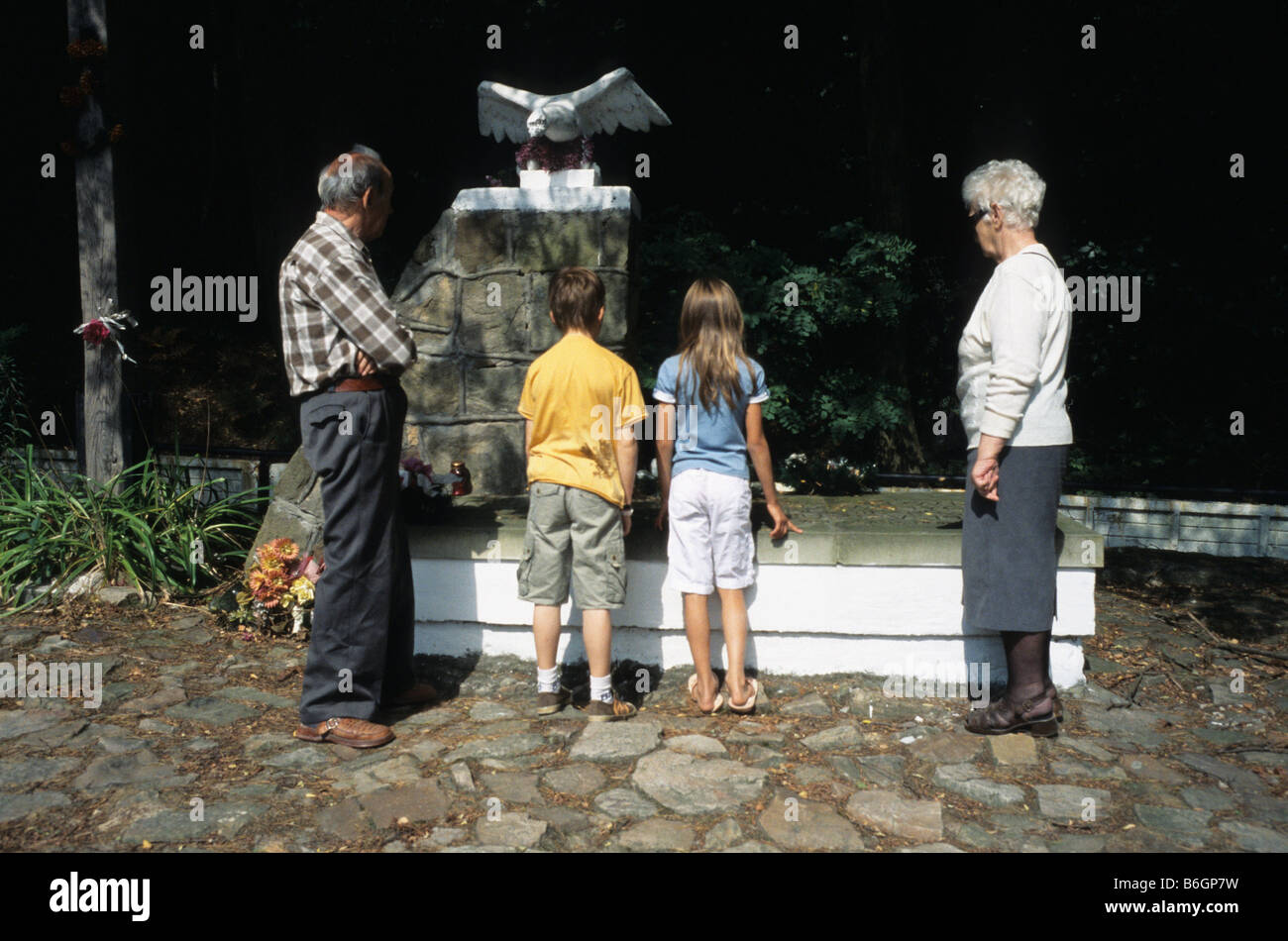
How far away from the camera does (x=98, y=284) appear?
580 centimetres

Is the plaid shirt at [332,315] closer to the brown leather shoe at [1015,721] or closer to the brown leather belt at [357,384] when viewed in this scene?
the brown leather belt at [357,384]

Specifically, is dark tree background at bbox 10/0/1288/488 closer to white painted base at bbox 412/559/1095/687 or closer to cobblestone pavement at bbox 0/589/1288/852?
white painted base at bbox 412/559/1095/687

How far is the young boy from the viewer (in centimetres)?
Result: 386

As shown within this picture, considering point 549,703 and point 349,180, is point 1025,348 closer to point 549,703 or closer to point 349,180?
point 549,703

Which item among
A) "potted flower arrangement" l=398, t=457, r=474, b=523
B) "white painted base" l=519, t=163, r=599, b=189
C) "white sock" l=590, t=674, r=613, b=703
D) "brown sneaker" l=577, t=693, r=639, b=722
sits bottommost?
"brown sneaker" l=577, t=693, r=639, b=722

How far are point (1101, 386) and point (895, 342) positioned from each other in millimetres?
1861

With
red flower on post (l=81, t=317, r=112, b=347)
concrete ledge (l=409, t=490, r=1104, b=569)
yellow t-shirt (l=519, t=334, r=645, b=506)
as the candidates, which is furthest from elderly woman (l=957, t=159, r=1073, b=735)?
red flower on post (l=81, t=317, r=112, b=347)

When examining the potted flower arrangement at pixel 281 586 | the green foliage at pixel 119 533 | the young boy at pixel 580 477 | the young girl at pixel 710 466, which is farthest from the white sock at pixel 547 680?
the green foliage at pixel 119 533

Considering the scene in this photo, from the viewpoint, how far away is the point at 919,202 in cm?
1009

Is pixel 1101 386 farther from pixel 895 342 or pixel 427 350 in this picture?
pixel 427 350

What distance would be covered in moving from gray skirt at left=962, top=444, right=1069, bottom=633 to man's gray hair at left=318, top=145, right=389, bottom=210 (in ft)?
7.52

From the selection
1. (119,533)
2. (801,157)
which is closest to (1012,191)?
(119,533)

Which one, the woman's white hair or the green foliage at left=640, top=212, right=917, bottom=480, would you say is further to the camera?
the green foliage at left=640, top=212, right=917, bottom=480

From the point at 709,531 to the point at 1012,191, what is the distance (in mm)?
1571
